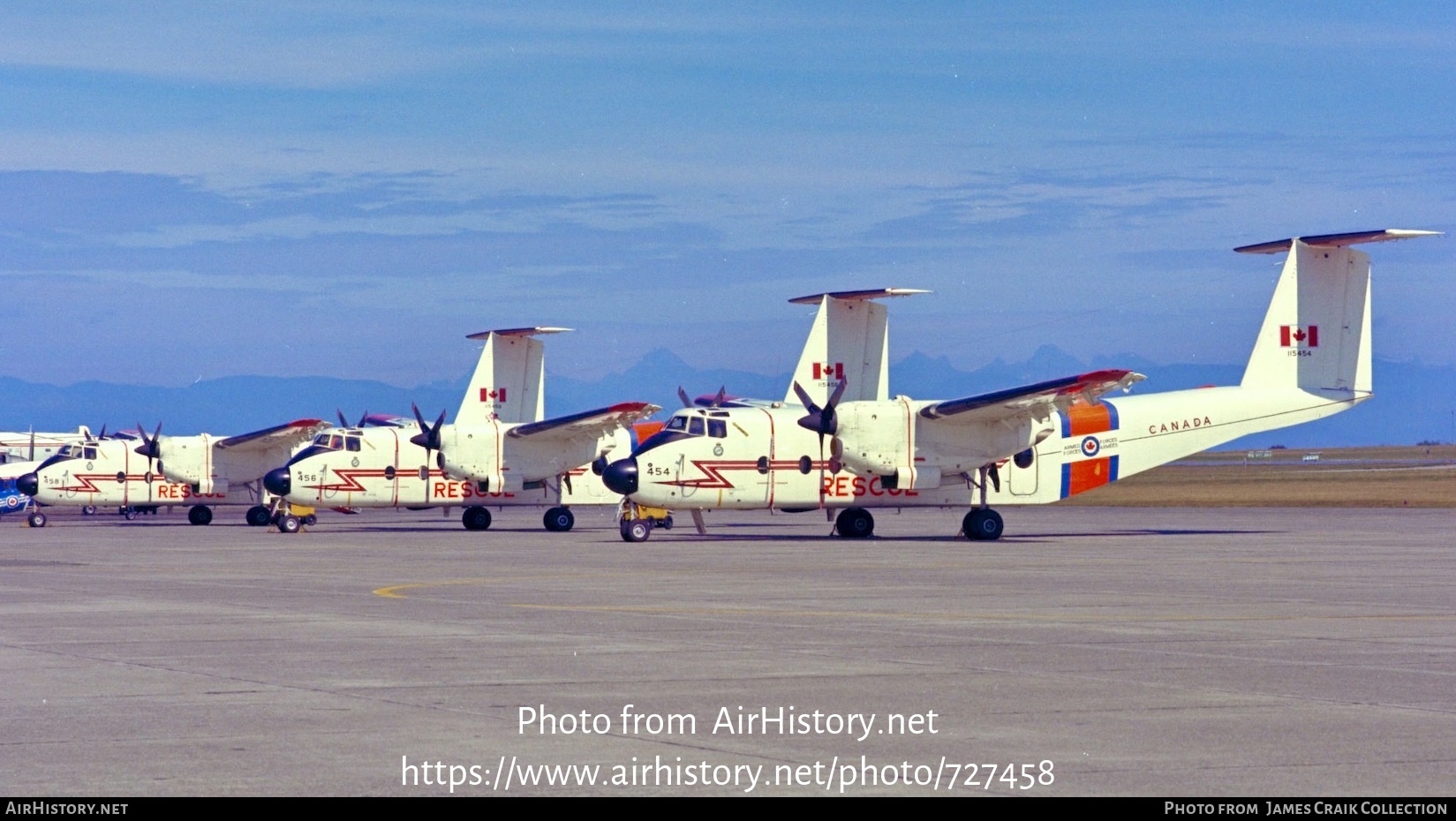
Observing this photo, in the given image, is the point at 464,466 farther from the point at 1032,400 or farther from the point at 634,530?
the point at 1032,400

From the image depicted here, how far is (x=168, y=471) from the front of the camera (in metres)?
59.3

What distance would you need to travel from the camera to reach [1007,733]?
10.5 m

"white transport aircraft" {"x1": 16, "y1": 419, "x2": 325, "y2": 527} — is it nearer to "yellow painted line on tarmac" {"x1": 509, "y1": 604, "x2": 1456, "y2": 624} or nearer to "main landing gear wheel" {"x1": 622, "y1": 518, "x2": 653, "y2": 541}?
"main landing gear wheel" {"x1": 622, "y1": 518, "x2": 653, "y2": 541}

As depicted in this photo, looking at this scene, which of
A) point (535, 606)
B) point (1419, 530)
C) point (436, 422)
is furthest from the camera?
point (436, 422)

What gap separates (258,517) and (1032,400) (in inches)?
1159

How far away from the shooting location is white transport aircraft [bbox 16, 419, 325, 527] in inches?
2330

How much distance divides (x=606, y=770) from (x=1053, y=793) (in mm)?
2394

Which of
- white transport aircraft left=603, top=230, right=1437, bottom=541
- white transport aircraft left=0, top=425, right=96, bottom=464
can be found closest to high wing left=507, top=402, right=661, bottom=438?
white transport aircraft left=603, top=230, right=1437, bottom=541

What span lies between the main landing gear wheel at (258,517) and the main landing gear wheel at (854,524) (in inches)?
909

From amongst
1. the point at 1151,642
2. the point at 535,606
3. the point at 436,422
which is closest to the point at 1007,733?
the point at 1151,642

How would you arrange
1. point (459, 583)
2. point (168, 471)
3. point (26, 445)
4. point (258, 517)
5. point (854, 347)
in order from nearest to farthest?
point (459, 583), point (854, 347), point (258, 517), point (168, 471), point (26, 445)

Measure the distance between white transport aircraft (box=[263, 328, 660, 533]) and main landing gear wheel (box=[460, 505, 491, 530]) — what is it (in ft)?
0.09

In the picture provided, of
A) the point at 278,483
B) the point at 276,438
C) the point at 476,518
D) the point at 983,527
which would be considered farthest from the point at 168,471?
the point at 983,527
